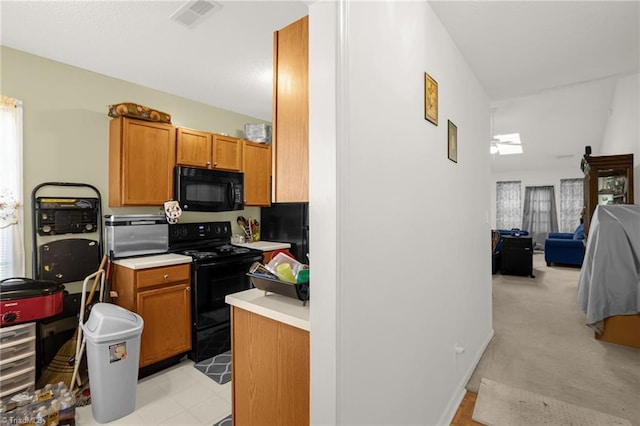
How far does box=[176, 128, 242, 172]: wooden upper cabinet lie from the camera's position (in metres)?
3.13

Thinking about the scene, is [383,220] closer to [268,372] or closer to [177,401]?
[268,372]

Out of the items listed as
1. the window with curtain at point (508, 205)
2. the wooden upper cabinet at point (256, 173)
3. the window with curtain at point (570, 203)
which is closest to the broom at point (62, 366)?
the wooden upper cabinet at point (256, 173)

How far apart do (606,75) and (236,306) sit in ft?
11.6

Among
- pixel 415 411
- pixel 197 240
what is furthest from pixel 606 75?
pixel 197 240

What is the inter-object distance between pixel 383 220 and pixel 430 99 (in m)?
0.86

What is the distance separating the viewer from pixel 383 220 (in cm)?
126

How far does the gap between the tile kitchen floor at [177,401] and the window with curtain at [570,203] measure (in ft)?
33.8

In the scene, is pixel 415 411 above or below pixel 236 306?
below

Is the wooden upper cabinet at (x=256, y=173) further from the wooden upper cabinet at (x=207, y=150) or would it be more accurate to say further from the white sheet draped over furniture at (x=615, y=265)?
the white sheet draped over furniture at (x=615, y=265)

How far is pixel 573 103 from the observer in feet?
15.2

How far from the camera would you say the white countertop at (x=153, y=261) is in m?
2.45

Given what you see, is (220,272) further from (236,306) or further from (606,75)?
(606,75)

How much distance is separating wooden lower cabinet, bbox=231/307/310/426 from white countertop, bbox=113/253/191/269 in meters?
1.35

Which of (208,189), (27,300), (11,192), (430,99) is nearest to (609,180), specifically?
(430,99)
